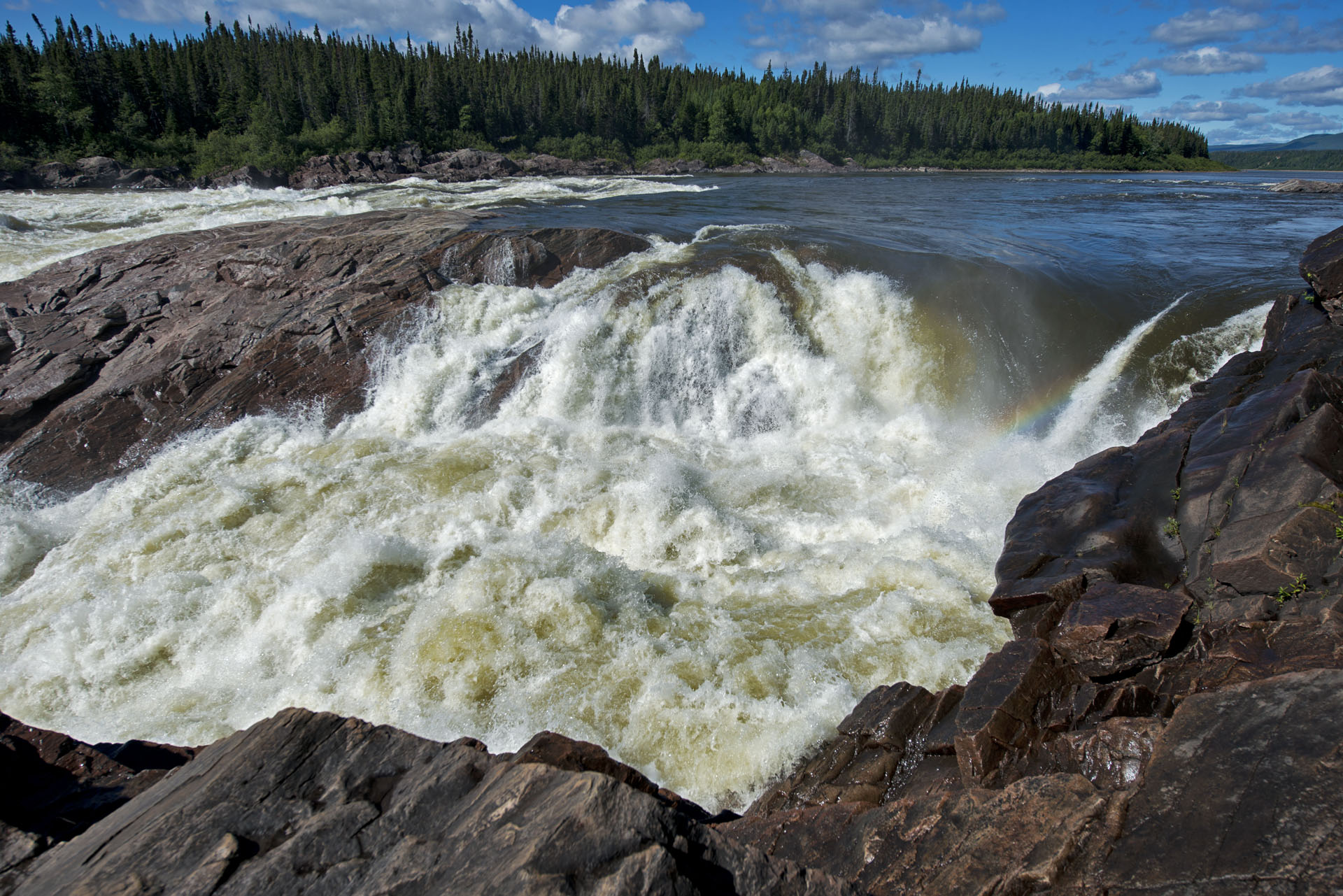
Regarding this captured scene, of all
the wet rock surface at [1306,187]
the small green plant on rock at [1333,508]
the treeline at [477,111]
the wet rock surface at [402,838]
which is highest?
the treeline at [477,111]

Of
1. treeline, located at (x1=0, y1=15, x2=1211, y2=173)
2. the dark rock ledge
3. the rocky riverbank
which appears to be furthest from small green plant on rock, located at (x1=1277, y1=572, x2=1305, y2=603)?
treeline, located at (x1=0, y1=15, x2=1211, y2=173)

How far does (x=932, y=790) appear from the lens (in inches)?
178

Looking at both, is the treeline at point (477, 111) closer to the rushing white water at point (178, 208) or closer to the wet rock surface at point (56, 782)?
the rushing white water at point (178, 208)

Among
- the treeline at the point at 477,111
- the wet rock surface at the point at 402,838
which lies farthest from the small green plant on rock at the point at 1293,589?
the treeline at the point at 477,111

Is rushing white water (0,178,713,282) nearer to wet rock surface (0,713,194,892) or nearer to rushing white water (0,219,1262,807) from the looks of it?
rushing white water (0,219,1262,807)

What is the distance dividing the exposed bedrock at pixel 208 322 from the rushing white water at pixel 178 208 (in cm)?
372

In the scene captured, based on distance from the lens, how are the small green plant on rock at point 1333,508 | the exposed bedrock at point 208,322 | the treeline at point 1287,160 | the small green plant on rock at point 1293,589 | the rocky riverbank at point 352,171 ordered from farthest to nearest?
the treeline at point 1287,160 → the rocky riverbank at point 352,171 → the exposed bedrock at point 208,322 → the small green plant on rock at point 1333,508 → the small green plant on rock at point 1293,589

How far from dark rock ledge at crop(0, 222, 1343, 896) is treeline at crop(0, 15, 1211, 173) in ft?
207

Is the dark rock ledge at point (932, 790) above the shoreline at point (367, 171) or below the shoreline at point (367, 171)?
below

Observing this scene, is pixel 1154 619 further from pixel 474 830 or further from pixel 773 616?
pixel 474 830

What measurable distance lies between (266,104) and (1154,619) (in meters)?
82.3

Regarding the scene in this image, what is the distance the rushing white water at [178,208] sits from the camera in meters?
18.6

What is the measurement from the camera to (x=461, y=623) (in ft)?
22.5

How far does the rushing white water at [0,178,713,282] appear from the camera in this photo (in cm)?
1864
